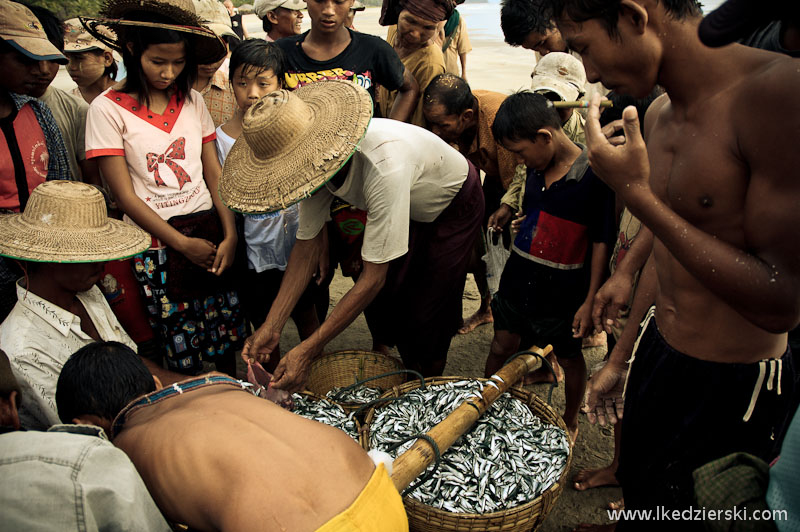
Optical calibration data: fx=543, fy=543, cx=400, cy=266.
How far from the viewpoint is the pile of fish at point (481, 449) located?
254 cm

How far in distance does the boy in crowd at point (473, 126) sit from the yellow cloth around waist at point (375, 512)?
8.93ft

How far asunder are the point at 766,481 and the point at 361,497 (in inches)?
45.0

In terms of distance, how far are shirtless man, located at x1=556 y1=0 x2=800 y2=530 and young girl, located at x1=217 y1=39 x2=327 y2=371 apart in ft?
7.54

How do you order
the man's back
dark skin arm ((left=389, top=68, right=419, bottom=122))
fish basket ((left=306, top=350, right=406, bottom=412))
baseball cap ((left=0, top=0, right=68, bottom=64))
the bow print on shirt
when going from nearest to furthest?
1. the man's back
2. baseball cap ((left=0, top=0, right=68, bottom=64))
3. the bow print on shirt
4. fish basket ((left=306, top=350, right=406, bottom=412))
5. dark skin arm ((left=389, top=68, right=419, bottom=122))

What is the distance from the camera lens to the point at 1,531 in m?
1.38

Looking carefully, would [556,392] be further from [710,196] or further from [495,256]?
[710,196]

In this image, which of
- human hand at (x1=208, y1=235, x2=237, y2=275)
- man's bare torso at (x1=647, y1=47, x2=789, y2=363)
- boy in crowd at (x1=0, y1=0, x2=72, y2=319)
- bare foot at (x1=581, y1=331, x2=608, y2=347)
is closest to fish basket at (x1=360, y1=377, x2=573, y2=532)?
man's bare torso at (x1=647, y1=47, x2=789, y2=363)

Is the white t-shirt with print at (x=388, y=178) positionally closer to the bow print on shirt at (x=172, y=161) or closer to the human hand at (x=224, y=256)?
the human hand at (x=224, y=256)

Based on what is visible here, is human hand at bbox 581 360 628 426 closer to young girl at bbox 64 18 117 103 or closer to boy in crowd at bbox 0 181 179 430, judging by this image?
boy in crowd at bbox 0 181 179 430

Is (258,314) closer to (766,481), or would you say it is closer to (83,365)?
(83,365)

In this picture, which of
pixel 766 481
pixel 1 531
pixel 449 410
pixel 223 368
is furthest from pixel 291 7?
pixel 766 481

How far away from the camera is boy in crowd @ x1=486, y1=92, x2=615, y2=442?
3023mm

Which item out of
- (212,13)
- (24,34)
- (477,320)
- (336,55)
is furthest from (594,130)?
(212,13)

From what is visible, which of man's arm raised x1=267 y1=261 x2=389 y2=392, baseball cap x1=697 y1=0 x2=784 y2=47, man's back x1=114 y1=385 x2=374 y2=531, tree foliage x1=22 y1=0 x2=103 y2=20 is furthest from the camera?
tree foliage x1=22 y1=0 x2=103 y2=20
